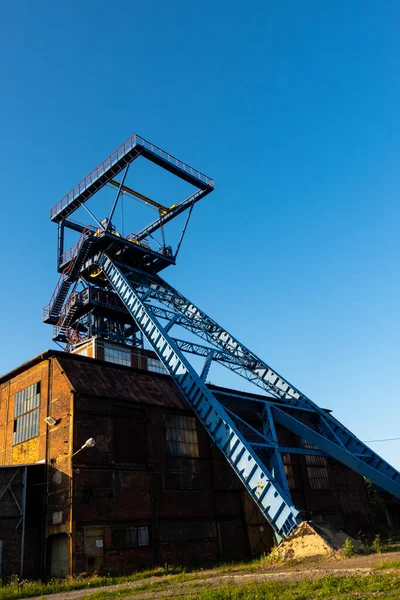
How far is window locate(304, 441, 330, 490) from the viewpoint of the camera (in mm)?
21453

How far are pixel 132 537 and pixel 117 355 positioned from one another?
11889 mm

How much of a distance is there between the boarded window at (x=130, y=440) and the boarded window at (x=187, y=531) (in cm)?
211

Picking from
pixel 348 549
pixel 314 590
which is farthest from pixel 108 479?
pixel 314 590

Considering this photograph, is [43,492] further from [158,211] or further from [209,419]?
[158,211]

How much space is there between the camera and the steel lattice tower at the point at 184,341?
1480 centimetres

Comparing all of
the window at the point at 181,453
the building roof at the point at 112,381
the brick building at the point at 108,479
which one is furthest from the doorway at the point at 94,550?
the building roof at the point at 112,381

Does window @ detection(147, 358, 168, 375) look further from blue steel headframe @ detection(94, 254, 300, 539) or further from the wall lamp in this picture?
the wall lamp

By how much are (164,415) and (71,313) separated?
10.5 meters

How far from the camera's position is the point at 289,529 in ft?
41.0

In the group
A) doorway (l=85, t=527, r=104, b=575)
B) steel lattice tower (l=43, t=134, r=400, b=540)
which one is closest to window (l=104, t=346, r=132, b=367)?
steel lattice tower (l=43, t=134, r=400, b=540)

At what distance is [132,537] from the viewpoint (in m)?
14.5

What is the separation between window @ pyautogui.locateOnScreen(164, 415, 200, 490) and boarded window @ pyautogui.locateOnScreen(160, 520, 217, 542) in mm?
1114

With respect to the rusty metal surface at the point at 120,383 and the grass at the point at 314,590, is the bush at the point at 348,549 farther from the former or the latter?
the rusty metal surface at the point at 120,383

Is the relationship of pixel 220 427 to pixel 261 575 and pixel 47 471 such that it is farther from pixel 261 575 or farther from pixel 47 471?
pixel 261 575
